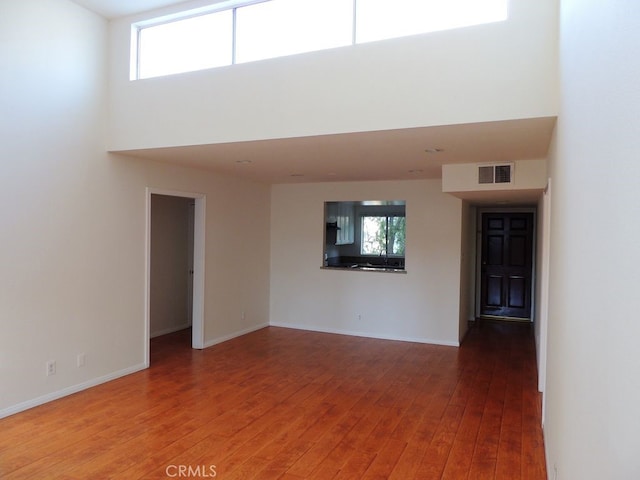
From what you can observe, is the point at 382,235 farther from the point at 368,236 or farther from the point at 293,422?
the point at 293,422

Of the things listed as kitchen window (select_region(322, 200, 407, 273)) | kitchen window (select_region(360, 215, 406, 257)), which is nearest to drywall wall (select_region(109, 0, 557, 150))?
kitchen window (select_region(322, 200, 407, 273))

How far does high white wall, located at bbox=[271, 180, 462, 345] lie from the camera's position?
633 cm

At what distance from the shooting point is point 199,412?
3.84 m

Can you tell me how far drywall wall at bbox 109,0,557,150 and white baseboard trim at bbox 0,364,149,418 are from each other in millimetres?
2333

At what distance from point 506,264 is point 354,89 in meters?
6.01

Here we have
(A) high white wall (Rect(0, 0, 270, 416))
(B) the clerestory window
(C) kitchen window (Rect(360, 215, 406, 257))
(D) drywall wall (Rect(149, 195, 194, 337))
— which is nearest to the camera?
(B) the clerestory window

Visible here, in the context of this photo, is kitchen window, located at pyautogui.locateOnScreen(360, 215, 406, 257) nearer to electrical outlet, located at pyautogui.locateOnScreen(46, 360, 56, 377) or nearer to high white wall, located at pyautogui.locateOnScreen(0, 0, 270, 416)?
high white wall, located at pyautogui.locateOnScreen(0, 0, 270, 416)

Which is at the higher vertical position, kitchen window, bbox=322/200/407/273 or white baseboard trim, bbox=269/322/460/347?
kitchen window, bbox=322/200/407/273

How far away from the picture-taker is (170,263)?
6.89 m

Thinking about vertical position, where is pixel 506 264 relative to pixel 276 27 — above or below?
below

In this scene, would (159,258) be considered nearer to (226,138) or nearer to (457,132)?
(226,138)

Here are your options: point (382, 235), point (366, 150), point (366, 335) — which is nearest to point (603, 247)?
point (366, 150)

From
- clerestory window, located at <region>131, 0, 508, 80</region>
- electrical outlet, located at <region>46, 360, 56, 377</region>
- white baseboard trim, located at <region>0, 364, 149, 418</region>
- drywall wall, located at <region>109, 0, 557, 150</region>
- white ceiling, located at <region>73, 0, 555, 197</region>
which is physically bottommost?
white baseboard trim, located at <region>0, 364, 149, 418</region>

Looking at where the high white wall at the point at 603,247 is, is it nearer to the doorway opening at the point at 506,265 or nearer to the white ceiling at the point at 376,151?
the white ceiling at the point at 376,151
